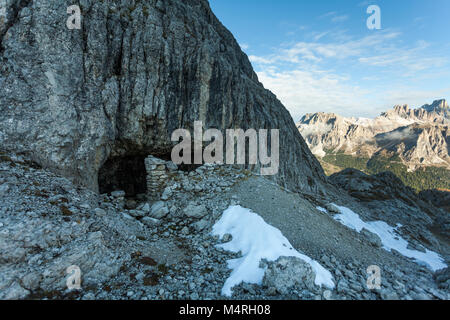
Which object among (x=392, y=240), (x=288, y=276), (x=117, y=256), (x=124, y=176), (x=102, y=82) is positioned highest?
(x=102, y=82)

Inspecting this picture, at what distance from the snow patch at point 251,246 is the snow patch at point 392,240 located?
22.4 metres

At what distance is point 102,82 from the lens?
17953mm

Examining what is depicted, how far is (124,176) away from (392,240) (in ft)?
161

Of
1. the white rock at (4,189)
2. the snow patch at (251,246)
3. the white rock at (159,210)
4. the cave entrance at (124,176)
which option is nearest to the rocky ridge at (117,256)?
the white rock at (4,189)

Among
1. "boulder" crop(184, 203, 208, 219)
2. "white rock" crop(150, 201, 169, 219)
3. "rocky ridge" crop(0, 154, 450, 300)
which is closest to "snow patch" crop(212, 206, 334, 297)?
"rocky ridge" crop(0, 154, 450, 300)

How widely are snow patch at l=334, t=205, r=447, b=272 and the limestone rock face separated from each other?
27.3 meters

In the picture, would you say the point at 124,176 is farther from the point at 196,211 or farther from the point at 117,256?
the point at 117,256

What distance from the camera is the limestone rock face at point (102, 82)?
13.8 m

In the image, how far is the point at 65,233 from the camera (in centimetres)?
1015

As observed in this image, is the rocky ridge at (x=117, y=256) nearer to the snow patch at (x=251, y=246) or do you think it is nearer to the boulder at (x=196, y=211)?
the snow patch at (x=251, y=246)

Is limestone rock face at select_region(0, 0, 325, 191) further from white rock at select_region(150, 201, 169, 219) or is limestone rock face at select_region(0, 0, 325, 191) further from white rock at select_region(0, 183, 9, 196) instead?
white rock at select_region(150, 201, 169, 219)

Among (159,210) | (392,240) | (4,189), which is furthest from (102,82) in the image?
(392,240)

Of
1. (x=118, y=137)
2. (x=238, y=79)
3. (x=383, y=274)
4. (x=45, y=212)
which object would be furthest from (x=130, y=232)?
(x=238, y=79)

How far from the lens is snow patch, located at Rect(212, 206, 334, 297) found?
10023 mm
